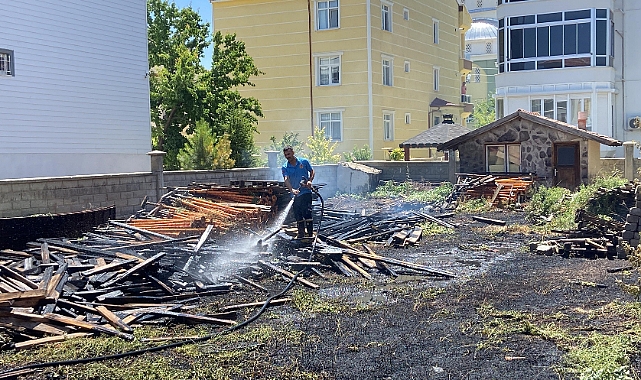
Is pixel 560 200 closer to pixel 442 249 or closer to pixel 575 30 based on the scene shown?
pixel 442 249

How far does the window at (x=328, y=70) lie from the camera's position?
35.9 meters

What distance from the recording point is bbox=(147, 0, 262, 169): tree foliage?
28688mm

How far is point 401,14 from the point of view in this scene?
1497 inches

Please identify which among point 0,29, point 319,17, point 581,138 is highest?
point 319,17

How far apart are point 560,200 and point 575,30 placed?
12.8 m

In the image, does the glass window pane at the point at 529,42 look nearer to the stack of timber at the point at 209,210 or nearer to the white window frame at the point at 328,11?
the white window frame at the point at 328,11

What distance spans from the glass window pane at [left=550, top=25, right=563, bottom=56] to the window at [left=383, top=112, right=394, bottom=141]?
9.60m

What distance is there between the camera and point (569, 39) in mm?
29859

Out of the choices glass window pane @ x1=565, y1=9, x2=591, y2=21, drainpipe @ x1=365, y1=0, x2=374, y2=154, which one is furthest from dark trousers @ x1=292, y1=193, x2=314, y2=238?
drainpipe @ x1=365, y1=0, x2=374, y2=154

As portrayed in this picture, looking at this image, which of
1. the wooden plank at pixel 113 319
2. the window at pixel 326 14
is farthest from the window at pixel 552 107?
the wooden plank at pixel 113 319

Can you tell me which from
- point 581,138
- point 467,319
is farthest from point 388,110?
point 467,319

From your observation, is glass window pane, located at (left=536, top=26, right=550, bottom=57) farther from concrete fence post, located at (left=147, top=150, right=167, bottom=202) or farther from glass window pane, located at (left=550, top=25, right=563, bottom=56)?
concrete fence post, located at (left=147, top=150, right=167, bottom=202)

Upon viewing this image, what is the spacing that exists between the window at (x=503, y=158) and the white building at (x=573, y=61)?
591 centimetres

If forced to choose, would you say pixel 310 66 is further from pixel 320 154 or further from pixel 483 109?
pixel 483 109
